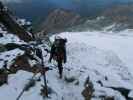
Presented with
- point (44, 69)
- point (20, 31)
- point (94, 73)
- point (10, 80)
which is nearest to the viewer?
point (10, 80)

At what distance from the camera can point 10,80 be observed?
17.3 metres

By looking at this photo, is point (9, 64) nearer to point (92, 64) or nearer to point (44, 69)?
point (44, 69)

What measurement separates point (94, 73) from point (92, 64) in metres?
3.08

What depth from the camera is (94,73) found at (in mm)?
20453

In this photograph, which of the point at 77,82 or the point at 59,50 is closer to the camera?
the point at 59,50

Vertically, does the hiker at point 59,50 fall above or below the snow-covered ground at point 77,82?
above

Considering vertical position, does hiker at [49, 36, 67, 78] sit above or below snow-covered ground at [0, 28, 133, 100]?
above

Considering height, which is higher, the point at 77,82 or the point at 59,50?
the point at 59,50

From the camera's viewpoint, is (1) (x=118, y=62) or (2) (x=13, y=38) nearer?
(2) (x=13, y=38)

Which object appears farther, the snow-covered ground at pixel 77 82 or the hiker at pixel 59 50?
the hiker at pixel 59 50

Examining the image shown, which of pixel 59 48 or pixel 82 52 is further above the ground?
pixel 59 48

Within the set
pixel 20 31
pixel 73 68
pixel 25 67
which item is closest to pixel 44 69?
pixel 25 67

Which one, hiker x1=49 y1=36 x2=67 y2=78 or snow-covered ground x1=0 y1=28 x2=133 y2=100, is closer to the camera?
snow-covered ground x1=0 y1=28 x2=133 y2=100

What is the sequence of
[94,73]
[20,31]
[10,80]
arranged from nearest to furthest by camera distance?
[10,80] < [94,73] < [20,31]
